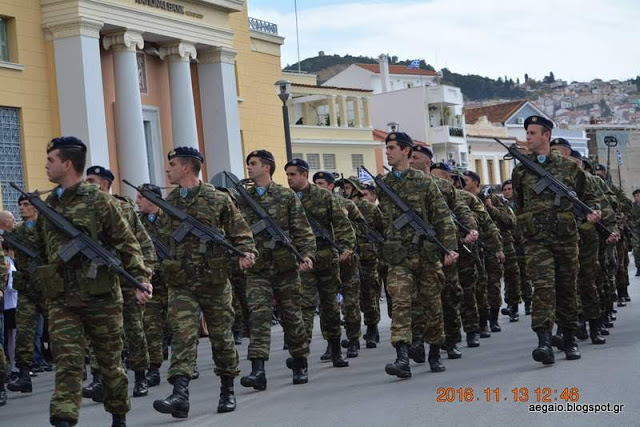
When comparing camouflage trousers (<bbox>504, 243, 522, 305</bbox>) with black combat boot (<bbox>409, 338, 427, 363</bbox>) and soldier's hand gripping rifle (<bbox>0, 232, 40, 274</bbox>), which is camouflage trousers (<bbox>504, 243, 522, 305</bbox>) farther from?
soldier's hand gripping rifle (<bbox>0, 232, 40, 274</bbox>)

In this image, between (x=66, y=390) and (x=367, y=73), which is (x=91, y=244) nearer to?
(x=66, y=390)

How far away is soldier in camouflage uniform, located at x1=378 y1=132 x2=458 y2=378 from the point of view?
1075 cm

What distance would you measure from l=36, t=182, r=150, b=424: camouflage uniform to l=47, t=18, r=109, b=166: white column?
68.4 ft

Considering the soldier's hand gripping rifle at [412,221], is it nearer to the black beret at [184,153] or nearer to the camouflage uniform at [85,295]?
the black beret at [184,153]

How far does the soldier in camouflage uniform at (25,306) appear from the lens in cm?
1239

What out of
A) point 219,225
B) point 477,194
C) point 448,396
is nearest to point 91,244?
point 219,225

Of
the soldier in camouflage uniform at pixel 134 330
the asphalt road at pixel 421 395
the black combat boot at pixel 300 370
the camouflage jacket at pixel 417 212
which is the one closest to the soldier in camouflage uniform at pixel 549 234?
the asphalt road at pixel 421 395

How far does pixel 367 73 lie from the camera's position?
85688 millimetres

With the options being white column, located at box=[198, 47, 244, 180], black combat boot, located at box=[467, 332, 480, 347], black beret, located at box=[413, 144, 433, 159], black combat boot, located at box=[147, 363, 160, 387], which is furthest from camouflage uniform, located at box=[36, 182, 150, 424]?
white column, located at box=[198, 47, 244, 180]

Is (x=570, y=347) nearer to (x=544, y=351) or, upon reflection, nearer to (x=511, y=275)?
(x=544, y=351)

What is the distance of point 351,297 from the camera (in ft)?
43.8

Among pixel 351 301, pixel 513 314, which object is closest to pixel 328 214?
pixel 351 301

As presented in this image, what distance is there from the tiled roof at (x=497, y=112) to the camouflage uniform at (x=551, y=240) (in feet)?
241

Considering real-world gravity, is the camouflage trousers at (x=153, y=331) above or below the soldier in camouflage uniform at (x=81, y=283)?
below
